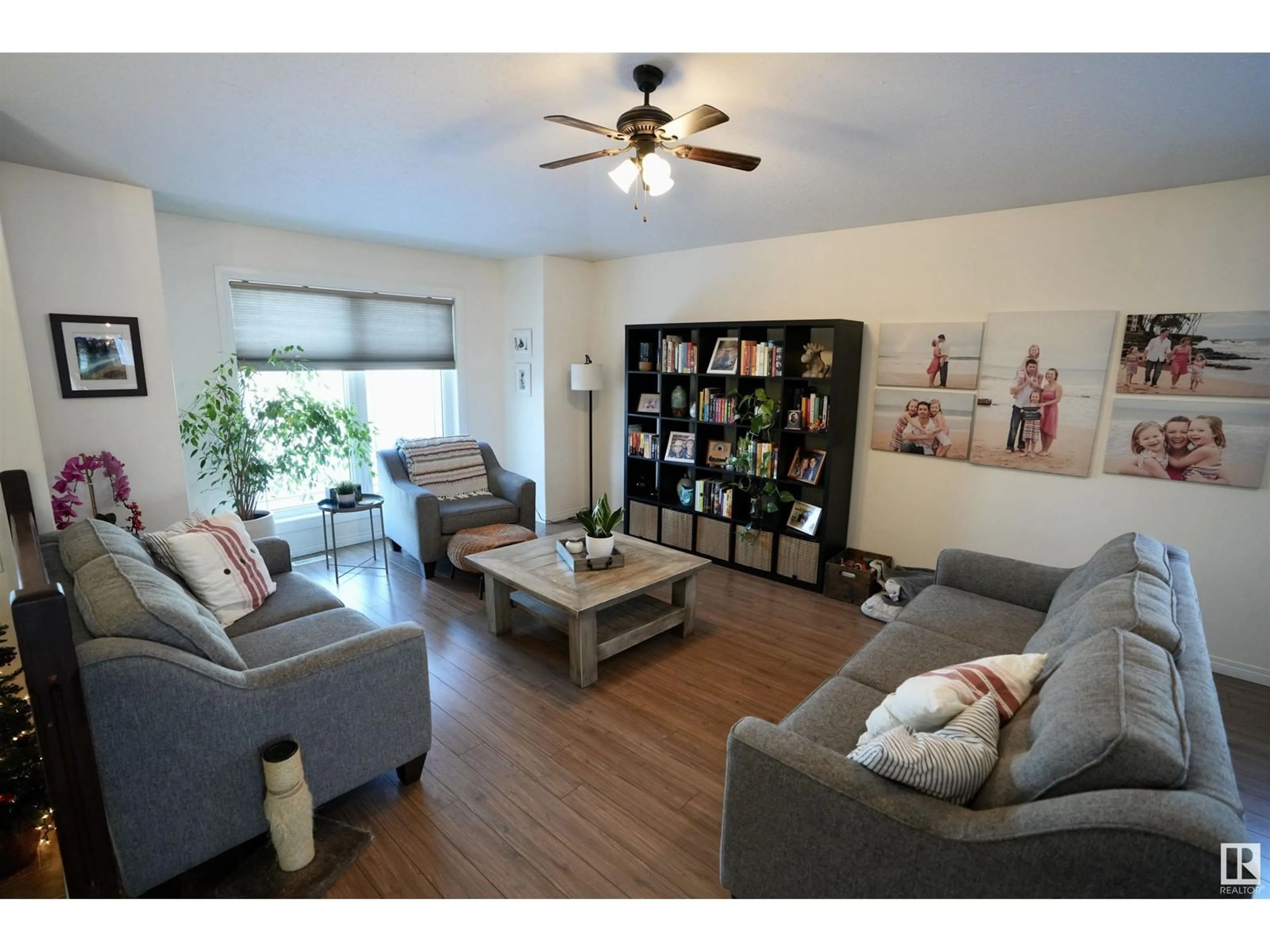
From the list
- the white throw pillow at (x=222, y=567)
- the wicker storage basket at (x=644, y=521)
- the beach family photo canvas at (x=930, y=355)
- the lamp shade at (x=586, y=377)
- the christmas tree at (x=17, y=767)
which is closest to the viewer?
the christmas tree at (x=17, y=767)

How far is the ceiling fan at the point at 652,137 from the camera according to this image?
173 cm

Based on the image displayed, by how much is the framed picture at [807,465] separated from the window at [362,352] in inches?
118

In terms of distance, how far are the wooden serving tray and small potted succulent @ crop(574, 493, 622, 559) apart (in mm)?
18

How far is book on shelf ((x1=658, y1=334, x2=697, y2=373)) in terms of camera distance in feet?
14.3

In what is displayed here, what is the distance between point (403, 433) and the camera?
16.1 ft

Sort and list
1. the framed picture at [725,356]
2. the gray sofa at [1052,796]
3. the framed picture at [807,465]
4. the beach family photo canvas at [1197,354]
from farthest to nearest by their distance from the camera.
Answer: the framed picture at [725,356] < the framed picture at [807,465] < the beach family photo canvas at [1197,354] < the gray sofa at [1052,796]

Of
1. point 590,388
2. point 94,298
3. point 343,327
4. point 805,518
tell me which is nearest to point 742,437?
point 805,518

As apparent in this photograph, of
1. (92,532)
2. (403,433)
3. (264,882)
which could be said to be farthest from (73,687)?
(403,433)

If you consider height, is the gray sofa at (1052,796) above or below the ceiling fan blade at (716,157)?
below

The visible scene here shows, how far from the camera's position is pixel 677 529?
4.55 metres

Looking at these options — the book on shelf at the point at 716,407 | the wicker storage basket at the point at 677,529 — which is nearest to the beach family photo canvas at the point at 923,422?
the book on shelf at the point at 716,407

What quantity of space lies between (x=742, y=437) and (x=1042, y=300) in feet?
6.20

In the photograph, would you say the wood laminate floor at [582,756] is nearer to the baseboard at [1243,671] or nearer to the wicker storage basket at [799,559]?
the baseboard at [1243,671]

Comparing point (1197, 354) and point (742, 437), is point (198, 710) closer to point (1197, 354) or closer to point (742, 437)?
point (742, 437)
